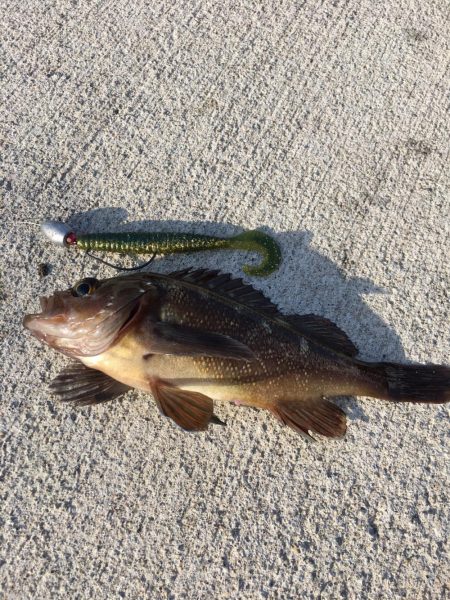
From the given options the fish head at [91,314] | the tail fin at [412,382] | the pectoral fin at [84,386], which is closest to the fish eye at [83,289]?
the fish head at [91,314]

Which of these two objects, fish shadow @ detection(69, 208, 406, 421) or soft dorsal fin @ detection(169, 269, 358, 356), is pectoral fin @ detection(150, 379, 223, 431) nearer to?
soft dorsal fin @ detection(169, 269, 358, 356)

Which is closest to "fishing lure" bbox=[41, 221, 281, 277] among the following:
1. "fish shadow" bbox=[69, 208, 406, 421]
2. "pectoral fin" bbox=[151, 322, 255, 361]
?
"fish shadow" bbox=[69, 208, 406, 421]

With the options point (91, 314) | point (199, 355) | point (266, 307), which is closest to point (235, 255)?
point (266, 307)

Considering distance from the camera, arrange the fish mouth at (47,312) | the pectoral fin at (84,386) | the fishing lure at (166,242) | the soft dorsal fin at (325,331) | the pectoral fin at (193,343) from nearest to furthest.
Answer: the pectoral fin at (193,343), the fish mouth at (47,312), the pectoral fin at (84,386), the soft dorsal fin at (325,331), the fishing lure at (166,242)

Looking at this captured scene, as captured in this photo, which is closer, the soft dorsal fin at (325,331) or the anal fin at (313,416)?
the anal fin at (313,416)

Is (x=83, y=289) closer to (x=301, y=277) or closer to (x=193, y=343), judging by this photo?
(x=193, y=343)

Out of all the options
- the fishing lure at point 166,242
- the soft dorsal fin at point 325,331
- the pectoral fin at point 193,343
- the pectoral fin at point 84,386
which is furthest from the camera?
the fishing lure at point 166,242

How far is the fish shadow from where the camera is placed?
10.0ft

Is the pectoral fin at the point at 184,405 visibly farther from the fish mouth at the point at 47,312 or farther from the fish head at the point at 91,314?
the fish mouth at the point at 47,312

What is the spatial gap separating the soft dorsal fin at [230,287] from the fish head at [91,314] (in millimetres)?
262

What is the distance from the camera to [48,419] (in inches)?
109

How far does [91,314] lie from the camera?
8.38 ft

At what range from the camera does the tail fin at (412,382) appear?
2.76 m

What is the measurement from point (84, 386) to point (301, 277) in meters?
1.42
